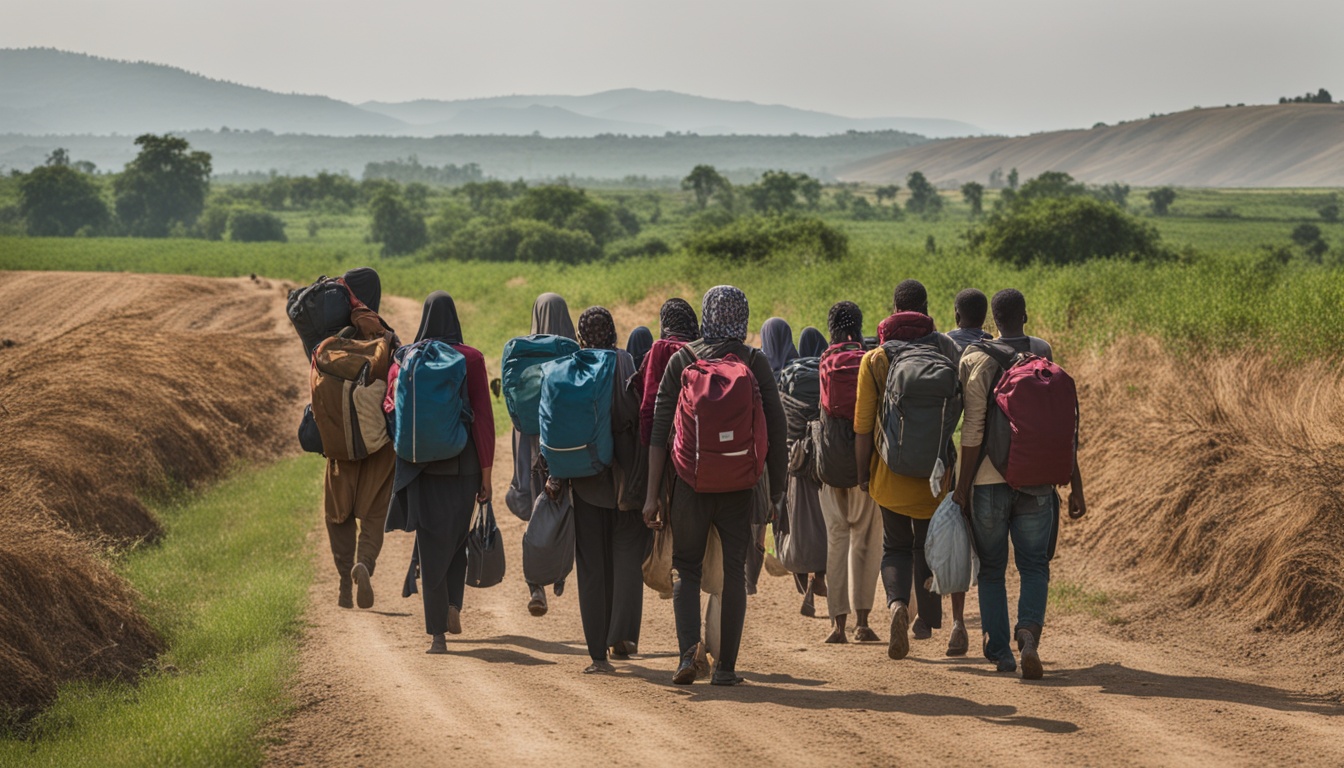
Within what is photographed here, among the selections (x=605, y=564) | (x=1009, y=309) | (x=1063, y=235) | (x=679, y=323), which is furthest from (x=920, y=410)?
(x=1063, y=235)

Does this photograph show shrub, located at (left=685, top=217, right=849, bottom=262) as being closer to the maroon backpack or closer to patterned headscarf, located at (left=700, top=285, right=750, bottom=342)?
the maroon backpack

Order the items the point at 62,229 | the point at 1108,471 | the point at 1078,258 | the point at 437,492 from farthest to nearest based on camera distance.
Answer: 1. the point at 62,229
2. the point at 1078,258
3. the point at 1108,471
4. the point at 437,492

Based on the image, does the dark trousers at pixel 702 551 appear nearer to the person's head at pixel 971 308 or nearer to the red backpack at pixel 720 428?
the red backpack at pixel 720 428

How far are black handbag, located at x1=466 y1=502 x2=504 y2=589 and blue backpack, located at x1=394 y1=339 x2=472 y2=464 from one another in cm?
58

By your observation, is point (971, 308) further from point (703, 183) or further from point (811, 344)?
point (703, 183)

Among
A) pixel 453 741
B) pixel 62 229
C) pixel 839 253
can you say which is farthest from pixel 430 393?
pixel 62 229

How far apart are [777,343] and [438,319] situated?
2.23 meters

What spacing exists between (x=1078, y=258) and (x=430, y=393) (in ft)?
103

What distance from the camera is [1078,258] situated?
35.2 m

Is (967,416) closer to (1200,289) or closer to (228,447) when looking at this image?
(1200,289)

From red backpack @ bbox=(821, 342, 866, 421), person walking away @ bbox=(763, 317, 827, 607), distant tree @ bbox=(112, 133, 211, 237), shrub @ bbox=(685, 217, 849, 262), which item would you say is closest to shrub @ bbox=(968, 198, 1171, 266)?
shrub @ bbox=(685, 217, 849, 262)

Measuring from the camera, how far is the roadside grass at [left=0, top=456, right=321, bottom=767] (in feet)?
20.2

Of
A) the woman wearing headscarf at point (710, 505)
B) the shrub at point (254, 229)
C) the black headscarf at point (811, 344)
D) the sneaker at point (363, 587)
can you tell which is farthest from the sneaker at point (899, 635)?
the shrub at point (254, 229)

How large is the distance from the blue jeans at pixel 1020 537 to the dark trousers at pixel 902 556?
39 cm
